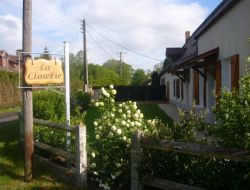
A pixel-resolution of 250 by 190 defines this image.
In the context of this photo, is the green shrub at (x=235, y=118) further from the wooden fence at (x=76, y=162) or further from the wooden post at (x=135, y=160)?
the wooden fence at (x=76, y=162)

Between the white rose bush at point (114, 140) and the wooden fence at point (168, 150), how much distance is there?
36 centimetres

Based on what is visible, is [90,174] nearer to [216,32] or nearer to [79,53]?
[216,32]

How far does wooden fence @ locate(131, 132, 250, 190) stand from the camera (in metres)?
4.62

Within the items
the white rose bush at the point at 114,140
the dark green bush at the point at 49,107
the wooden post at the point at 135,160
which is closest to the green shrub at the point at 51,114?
the dark green bush at the point at 49,107

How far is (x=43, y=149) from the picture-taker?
9.01 metres

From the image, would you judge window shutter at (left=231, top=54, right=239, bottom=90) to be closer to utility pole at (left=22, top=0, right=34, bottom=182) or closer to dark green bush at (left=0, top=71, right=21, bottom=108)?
utility pole at (left=22, top=0, right=34, bottom=182)

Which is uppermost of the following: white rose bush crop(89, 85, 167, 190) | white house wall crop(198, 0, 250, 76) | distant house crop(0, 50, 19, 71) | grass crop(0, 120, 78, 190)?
distant house crop(0, 50, 19, 71)

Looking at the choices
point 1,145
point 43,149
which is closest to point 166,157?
point 43,149

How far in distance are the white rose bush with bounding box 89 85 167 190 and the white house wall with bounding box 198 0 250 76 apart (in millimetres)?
5064

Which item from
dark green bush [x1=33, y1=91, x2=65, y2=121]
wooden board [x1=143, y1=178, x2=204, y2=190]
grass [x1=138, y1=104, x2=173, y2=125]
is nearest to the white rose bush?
wooden board [x1=143, y1=178, x2=204, y2=190]

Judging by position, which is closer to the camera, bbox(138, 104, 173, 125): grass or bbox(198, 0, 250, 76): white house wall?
bbox(198, 0, 250, 76): white house wall

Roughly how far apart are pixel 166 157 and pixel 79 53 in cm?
10146

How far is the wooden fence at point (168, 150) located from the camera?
4.62 metres

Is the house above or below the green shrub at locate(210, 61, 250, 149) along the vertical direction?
above
